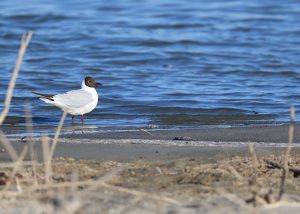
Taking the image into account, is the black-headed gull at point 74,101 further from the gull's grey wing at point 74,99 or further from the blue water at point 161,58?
the blue water at point 161,58

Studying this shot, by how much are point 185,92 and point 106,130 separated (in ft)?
11.7

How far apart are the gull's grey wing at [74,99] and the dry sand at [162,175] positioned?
1427 millimetres

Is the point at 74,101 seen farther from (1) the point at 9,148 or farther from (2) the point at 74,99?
(1) the point at 9,148

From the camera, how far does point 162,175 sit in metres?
6.74

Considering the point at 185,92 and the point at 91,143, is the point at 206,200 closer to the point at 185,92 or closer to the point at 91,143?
the point at 91,143

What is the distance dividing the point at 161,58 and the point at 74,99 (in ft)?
21.4

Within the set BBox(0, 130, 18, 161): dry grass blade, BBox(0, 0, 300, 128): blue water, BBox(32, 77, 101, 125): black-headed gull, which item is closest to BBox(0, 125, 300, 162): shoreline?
BBox(0, 130, 18, 161): dry grass blade

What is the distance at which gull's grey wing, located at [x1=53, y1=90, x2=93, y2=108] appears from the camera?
10969mm

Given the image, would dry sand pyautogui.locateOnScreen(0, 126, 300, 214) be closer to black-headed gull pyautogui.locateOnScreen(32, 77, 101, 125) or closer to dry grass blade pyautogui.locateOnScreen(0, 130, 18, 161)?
dry grass blade pyautogui.locateOnScreen(0, 130, 18, 161)

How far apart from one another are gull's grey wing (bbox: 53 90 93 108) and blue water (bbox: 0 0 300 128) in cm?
38

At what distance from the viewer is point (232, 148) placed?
8391 mm

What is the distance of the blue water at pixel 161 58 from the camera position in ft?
39.7

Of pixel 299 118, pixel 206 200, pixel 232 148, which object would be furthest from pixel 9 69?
pixel 206 200

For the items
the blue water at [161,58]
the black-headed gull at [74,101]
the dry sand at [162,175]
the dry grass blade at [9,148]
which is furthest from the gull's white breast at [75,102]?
the dry grass blade at [9,148]
